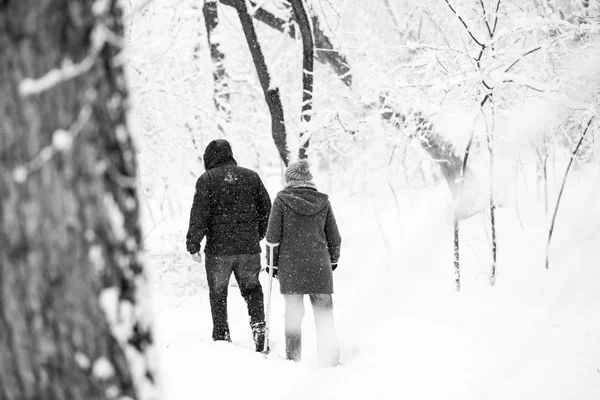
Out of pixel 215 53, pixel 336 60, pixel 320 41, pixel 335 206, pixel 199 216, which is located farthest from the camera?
pixel 335 206

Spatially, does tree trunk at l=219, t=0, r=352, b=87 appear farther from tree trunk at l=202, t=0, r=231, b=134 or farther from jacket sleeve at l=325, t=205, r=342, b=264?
jacket sleeve at l=325, t=205, r=342, b=264

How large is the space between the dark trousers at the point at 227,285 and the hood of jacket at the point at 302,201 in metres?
0.83

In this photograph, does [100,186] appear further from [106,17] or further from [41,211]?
[106,17]

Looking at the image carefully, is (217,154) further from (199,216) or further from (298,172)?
(298,172)

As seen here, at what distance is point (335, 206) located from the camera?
12352mm

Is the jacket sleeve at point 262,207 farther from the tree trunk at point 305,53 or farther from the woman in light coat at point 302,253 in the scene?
the tree trunk at point 305,53

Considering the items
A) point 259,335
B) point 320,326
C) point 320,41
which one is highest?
point 320,41

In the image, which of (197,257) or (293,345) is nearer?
(293,345)

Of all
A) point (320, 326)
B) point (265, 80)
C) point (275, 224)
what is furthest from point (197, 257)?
point (265, 80)

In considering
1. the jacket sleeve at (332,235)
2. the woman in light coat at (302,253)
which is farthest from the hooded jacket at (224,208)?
the jacket sleeve at (332,235)

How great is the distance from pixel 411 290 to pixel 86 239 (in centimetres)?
568

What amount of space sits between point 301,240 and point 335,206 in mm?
8838

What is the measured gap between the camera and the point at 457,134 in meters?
5.97

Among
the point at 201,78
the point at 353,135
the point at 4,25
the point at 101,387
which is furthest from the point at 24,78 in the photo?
the point at 201,78
